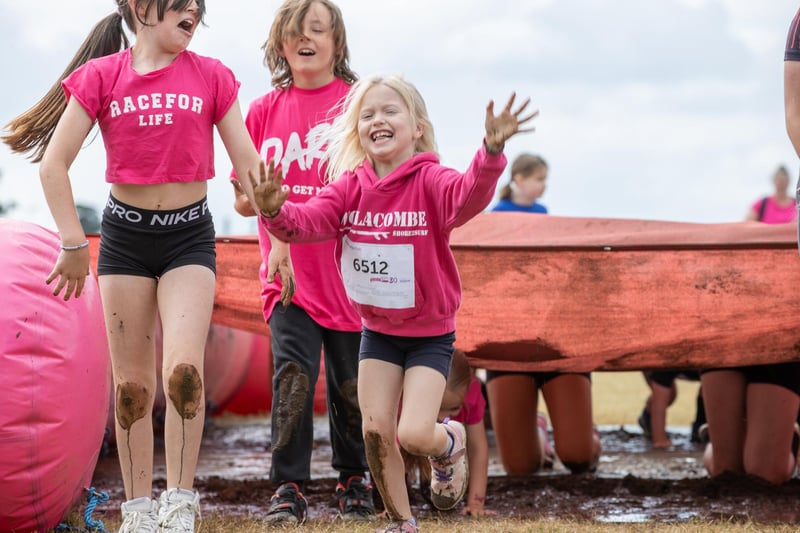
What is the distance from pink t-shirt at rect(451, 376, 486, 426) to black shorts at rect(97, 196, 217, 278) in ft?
5.46

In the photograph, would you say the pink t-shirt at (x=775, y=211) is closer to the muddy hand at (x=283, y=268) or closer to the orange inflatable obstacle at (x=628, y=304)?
the orange inflatable obstacle at (x=628, y=304)

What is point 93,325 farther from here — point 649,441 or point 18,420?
point 649,441

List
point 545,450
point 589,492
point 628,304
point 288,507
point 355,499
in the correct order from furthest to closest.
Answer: point 545,450 → point 589,492 → point 628,304 → point 355,499 → point 288,507

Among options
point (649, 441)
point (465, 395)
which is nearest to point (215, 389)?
point (649, 441)

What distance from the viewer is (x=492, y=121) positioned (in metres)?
3.11

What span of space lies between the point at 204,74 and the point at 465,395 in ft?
6.27

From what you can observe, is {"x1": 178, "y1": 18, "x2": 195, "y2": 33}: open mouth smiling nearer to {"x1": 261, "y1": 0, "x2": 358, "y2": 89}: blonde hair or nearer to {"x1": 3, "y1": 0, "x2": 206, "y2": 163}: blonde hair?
{"x1": 3, "y1": 0, "x2": 206, "y2": 163}: blonde hair

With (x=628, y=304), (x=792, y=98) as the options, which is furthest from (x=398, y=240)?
(x=628, y=304)

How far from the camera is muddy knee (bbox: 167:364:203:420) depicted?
11.1 feet

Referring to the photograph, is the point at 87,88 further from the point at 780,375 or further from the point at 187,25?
the point at 780,375

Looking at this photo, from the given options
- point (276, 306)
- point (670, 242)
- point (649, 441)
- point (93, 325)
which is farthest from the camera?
point (649, 441)

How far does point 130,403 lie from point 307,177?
1.34 metres

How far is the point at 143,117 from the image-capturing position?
11.2 feet

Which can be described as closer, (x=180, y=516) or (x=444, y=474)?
(x=180, y=516)
